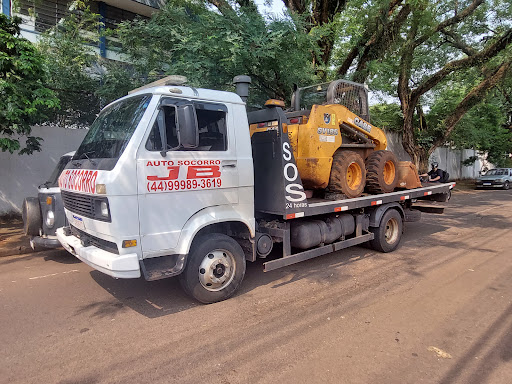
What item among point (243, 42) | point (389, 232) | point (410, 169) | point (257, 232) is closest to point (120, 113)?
point (257, 232)

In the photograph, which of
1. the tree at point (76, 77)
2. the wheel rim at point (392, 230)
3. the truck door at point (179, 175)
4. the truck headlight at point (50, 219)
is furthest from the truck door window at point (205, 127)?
the tree at point (76, 77)

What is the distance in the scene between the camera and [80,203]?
13.8ft

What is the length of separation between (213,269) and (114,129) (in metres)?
2.05

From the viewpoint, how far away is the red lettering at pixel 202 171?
4.10 m

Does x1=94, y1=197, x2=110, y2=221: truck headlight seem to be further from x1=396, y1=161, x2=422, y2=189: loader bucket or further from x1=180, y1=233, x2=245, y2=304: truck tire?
x1=396, y1=161, x2=422, y2=189: loader bucket

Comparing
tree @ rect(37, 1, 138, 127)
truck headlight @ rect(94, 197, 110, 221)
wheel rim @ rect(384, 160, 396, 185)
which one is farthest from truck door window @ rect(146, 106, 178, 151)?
tree @ rect(37, 1, 138, 127)

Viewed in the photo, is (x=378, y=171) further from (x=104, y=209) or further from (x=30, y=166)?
(x=30, y=166)

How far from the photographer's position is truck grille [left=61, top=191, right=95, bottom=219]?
3960mm

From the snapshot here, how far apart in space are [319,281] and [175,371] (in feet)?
9.07

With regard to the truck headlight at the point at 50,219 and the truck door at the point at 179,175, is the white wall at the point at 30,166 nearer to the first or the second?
the truck headlight at the point at 50,219

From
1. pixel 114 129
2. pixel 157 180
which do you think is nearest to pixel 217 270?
pixel 157 180

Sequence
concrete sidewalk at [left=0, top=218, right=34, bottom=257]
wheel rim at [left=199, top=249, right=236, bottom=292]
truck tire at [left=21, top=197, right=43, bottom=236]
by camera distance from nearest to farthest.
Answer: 1. wheel rim at [left=199, top=249, right=236, bottom=292]
2. truck tire at [left=21, top=197, right=43, bottom=236]
3. concrete sidewalk at [left=0, top=218, right=34, bottom=257]

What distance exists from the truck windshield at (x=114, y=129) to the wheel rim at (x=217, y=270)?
1609 mm

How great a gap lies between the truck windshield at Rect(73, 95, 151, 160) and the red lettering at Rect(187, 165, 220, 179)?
762 millimetres
